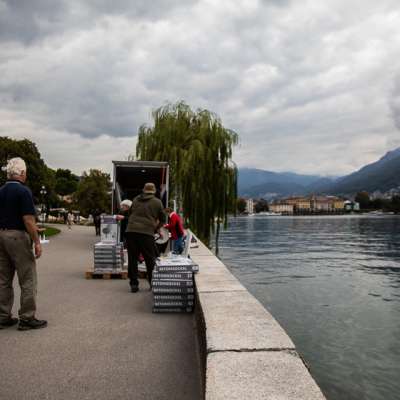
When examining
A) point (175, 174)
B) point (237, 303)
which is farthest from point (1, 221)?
point (175, 174)

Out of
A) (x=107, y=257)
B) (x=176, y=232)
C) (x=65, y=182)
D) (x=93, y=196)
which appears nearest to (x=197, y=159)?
(x=176, y=232)

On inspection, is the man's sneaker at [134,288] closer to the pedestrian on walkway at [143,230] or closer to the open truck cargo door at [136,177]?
the pedestrian on walkway at [143,230]

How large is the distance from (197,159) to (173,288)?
559 inches

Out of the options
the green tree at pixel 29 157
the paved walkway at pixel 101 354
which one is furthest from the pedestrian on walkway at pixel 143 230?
the green tree at pixel 29 157

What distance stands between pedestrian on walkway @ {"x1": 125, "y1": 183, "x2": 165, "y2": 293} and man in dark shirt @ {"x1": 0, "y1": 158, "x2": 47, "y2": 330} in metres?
2.62

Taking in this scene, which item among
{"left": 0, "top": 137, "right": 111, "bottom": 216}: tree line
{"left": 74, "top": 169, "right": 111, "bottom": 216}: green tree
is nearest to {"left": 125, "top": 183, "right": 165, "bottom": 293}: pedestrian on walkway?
{"left": 0, "top": 137, "right": 111, "bottom": 216}: tree line

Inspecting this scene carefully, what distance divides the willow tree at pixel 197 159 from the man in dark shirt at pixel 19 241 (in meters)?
14.6

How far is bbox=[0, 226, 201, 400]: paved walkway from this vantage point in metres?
3.52

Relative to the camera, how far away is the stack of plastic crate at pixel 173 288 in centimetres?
615

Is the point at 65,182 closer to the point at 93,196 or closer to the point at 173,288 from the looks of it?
the point at 93,196

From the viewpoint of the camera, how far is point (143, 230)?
7.65 m

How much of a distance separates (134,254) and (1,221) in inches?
118

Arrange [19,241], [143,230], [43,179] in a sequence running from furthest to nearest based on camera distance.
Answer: [43,179], [143,230], [19,241]

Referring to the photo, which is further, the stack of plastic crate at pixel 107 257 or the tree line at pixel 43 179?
the tree line at pixel 43 179
